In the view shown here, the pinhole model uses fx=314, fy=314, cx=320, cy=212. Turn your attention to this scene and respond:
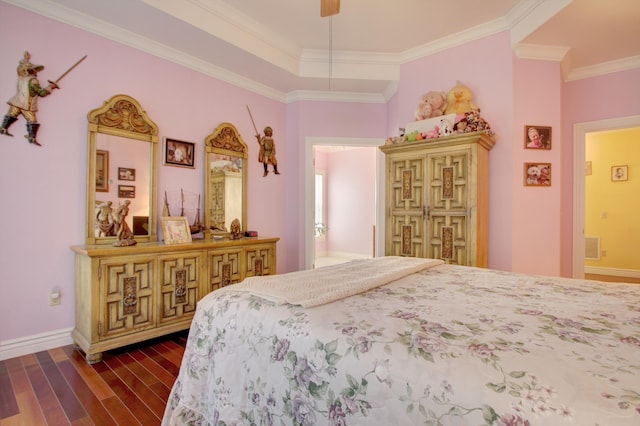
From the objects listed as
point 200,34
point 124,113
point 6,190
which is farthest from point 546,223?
point 6,190

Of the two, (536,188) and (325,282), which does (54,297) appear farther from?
(536,188)

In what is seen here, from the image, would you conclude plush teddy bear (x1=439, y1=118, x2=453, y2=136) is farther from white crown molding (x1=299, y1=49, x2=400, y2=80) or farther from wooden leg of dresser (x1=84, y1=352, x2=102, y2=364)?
wooden leg of dresser (x1=84, y1=352, x2=102, y2=364)

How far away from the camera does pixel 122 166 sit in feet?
8.82

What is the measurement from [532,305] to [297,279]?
0.96 meters

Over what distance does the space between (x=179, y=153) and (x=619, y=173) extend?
6.75 meters

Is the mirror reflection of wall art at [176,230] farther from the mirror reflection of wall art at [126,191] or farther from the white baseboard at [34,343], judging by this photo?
the white baseboard at [34,343]

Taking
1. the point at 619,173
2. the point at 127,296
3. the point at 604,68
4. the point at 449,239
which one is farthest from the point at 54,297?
the point at 619,173

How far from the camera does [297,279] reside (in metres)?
1.48

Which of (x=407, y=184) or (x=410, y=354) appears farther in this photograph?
(x=407, y=184)

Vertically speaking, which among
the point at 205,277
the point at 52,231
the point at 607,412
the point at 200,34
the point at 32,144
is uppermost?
the point at 200,34

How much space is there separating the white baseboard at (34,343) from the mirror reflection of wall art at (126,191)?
1123 millimetres

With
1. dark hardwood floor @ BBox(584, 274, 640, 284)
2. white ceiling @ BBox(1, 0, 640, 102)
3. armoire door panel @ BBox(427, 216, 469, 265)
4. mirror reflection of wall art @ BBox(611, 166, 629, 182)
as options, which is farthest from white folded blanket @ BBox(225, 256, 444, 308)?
mirror reflection of wall art @ BBox(611, 166, 629, 182)

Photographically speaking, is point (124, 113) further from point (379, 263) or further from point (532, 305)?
point (532, 305)

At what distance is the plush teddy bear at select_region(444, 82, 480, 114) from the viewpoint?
3.18m
